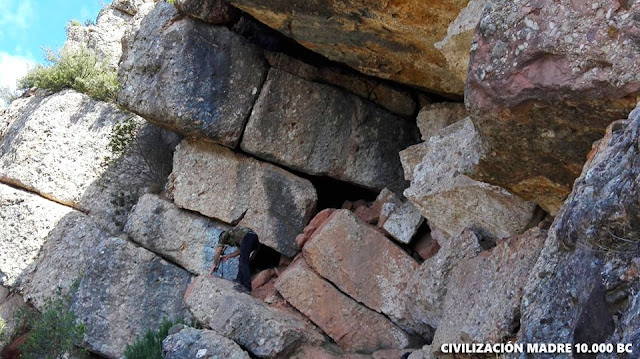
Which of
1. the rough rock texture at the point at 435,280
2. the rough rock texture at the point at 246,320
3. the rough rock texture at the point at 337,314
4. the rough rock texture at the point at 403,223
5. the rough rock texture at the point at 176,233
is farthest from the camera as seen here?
the rough rock texture at the point at 176,233

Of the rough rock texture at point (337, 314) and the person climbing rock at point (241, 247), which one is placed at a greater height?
the person climbing rock at point (241, 247)

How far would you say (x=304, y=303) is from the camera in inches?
316

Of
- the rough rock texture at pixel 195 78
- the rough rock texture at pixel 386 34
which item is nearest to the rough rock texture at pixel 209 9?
the rough rock texture at pixel 195 78

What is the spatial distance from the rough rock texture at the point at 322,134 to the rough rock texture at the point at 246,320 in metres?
1.86

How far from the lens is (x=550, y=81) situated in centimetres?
459

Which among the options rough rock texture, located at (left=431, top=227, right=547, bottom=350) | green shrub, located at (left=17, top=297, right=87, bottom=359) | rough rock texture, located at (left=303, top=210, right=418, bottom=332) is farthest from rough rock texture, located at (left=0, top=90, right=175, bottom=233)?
rough rock texture, located at (left=431, top=227, right=547, bottom=350)

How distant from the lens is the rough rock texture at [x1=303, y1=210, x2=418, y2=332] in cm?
786

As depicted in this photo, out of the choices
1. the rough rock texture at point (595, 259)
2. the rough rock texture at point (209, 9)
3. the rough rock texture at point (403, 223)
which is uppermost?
the rough rock texture at point (209, 9)

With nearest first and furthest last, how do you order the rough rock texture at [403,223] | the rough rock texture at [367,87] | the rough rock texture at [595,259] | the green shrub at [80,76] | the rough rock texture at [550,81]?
the rough rock texture at [595,259], the rough rock texture at [550,81], the rough rock texture at [403,223], the rough rock texture at [367,87], the green shrub at [80,76]

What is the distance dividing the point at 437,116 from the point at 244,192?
2398 millimetres

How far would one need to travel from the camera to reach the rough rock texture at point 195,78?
8.76 meters

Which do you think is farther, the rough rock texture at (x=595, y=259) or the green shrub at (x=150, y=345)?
the green shrub at (x=150, y=345)

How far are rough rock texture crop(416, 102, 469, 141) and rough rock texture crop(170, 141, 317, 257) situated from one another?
1459 millimetres

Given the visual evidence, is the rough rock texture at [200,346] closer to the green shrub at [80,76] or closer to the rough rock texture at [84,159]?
the rough rock texture at [84,159]
